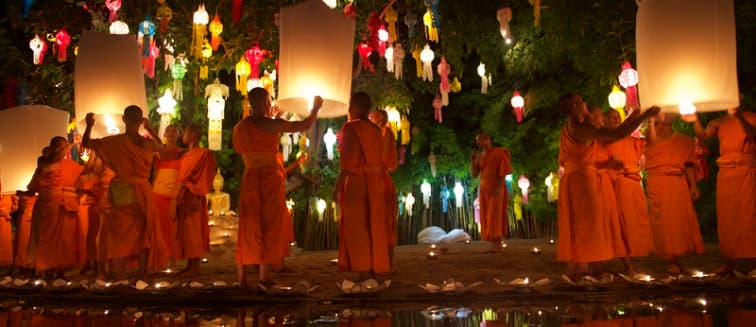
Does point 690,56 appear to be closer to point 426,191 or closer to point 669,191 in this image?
point 669,191

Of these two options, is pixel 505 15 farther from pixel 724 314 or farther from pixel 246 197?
pixel 724 314

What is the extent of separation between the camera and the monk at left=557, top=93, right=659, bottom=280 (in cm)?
486

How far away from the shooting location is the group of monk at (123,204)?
5480 mm

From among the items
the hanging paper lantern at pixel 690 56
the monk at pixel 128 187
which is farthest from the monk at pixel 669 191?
the monk at pixel 128 187

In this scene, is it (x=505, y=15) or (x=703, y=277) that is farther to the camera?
(x=505, y=15)

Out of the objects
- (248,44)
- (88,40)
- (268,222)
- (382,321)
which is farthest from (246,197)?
(248,44)

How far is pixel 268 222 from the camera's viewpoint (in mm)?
4941

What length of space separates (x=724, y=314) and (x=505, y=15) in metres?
5.95

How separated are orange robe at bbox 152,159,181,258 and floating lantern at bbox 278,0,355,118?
7.93 ft

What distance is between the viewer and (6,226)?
28.9 ft

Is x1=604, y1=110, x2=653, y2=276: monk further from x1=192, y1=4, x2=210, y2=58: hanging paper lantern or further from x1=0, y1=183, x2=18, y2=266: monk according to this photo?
x1=0, y1=183, x2=18, y2=266: monk

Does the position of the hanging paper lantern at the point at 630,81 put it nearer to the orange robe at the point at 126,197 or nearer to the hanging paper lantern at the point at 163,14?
the orange robe at the point at 126,197

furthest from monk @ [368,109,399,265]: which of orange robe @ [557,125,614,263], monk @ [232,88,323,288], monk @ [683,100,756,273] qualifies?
monk @ [683,100,756,273]

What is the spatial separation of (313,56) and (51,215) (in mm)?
3653
